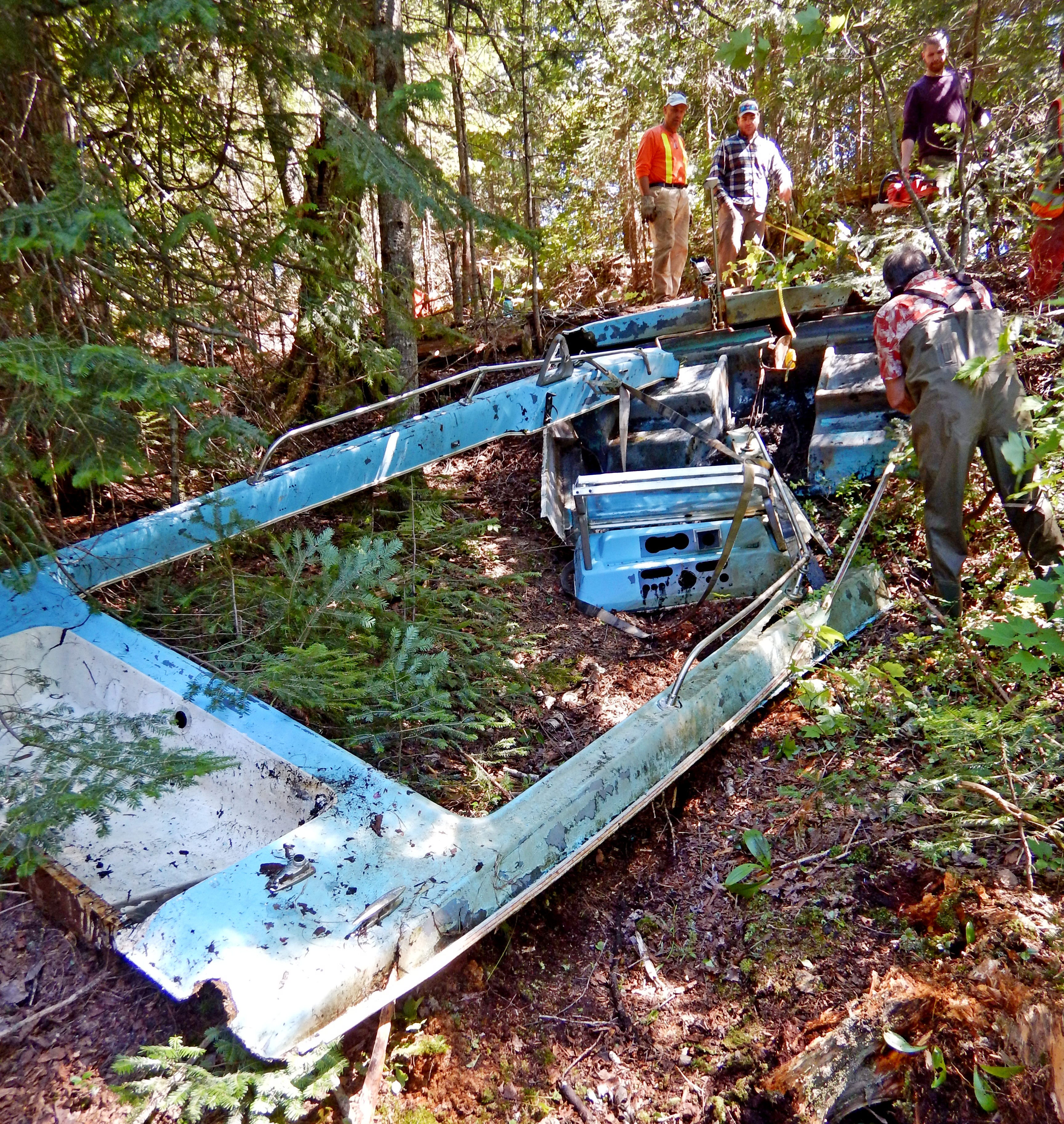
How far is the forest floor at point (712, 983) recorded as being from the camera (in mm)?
2250

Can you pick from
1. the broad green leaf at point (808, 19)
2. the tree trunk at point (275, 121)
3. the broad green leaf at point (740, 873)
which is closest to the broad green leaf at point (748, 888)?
the broad green leaf at point (740, 873)

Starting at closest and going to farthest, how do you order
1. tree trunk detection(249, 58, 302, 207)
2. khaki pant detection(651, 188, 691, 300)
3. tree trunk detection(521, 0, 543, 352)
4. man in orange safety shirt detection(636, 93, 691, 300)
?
tree trunk detection(249, 58, 302, 207) → tree trunk detection(521, 0, 543, 352) → man in orange safety shirt detection(636, 93, 691, 300) → khaki pant detection(651, 188, 691, 300)

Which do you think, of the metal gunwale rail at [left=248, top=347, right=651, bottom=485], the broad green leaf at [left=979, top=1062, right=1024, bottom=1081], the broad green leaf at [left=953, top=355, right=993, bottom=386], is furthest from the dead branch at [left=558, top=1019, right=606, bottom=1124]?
the broad green leaf at [left=953, top=355, right=993, bottom=386]

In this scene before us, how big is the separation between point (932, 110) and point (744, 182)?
184 cm

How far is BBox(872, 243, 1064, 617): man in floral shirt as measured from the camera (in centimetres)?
420

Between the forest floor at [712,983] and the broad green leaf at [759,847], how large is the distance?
0.12 ft

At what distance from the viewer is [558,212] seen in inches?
512

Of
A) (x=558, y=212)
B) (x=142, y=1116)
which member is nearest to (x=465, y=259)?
(x=558, y=212)

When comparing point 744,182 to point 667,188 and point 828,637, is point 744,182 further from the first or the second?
point 828,637

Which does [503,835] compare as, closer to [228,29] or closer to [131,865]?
[131,865]

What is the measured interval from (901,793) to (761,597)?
40.2 inches

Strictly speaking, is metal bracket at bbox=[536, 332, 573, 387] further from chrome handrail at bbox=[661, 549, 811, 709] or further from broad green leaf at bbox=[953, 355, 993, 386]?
broad green leaf at bbox=[953, 355, 993, 386]

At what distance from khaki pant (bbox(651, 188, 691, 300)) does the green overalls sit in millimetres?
4658

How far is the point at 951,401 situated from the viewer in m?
4.21
